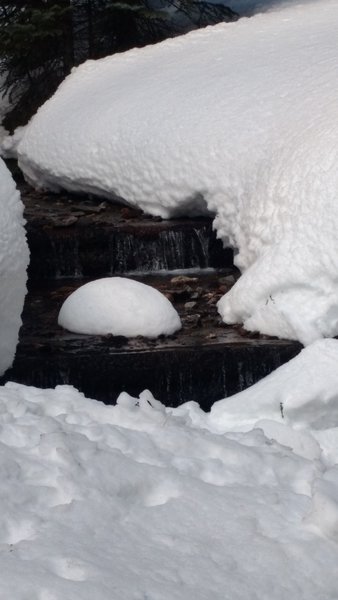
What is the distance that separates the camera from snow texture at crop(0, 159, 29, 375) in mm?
4359

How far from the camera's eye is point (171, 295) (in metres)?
A: 6.36

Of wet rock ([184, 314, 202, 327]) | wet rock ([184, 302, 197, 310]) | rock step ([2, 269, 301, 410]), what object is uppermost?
rock step ([2, 269, 301, 410])

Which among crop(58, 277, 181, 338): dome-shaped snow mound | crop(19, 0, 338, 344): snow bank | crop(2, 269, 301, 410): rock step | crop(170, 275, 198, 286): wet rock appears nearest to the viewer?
crop(2, 269, 301, 410): rock step

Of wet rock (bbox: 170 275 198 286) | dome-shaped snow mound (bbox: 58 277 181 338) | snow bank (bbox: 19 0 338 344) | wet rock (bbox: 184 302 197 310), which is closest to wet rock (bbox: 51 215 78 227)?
snow bank (bbox: 19 0 338 344)

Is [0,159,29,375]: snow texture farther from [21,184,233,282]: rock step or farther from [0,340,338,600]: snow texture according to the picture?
[21,184,233,282]: rock step

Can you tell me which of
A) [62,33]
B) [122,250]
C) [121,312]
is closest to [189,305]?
[121,312]

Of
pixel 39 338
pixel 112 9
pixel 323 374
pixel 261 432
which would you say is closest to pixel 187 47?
pixel 112 9

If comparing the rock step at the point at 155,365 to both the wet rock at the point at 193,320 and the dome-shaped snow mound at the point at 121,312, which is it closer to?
the dome-shaped snow mound at the point at 121,312

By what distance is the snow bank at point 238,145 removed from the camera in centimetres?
577

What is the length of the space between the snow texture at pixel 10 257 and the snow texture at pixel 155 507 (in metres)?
0.76

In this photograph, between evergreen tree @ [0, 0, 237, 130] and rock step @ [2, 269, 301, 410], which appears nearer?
rock step @ [2, 269, 301, 410]

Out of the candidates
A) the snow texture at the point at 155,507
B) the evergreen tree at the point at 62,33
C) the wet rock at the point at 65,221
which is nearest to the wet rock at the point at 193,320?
the wet rock at the point at 65,221

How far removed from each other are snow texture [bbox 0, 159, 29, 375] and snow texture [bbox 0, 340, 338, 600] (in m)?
0.76

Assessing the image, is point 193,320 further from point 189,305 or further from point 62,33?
point 62,33
